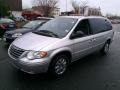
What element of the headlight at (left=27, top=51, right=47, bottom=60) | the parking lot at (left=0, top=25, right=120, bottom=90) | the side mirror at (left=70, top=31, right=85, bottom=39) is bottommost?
the parking lot at (left=0, top=25, right=120, bottom=90)

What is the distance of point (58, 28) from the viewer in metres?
5.63

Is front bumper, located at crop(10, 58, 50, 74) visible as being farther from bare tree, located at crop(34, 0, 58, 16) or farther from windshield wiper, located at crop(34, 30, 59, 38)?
bare tree, located at crop(34, 0, 58, 16)

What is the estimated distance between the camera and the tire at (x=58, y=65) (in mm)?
4754

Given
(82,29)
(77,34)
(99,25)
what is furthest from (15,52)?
(99,25)

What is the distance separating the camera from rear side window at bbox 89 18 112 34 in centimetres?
639

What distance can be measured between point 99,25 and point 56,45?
288 centimetres

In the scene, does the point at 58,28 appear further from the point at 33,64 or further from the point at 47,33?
the point at 33,64

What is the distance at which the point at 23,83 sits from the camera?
4535 millimetres

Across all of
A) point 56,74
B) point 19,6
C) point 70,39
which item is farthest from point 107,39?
point 19,6

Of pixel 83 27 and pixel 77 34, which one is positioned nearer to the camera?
pixel 77 34

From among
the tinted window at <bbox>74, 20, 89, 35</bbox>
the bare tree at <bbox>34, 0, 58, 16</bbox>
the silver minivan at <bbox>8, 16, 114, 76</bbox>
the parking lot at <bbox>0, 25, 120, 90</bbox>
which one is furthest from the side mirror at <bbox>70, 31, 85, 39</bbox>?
the bare tree at <bbox>34, 0, 58, 16</bbox>

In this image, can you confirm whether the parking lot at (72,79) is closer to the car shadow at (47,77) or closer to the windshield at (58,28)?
the car shadow at (47,77)

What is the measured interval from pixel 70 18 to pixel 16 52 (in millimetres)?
2321

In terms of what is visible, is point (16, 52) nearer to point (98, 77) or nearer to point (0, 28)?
point (98, 77)
